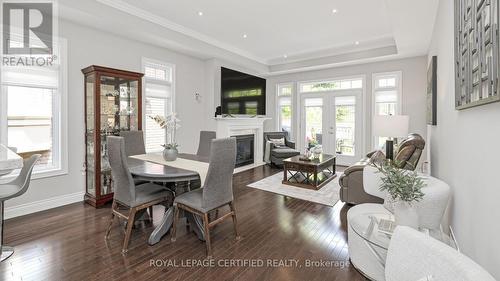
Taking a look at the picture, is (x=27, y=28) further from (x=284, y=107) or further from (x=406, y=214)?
(x=284, y=107)

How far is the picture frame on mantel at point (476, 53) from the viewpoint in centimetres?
108

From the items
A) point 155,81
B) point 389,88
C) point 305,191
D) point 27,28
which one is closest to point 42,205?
point 27,28

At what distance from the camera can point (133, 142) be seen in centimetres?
381

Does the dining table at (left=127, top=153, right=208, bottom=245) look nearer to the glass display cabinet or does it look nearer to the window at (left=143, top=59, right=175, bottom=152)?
the glass display cabinet

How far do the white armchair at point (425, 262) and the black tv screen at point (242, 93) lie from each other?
17.6ft

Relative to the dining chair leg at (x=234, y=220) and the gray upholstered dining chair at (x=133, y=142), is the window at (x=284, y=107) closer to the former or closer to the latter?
the gray upholstered dining chair at (x=133, y=142)

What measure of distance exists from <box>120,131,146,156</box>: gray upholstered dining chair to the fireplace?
2814 mm

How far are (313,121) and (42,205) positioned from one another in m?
6.34

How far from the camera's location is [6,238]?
2.64 meters

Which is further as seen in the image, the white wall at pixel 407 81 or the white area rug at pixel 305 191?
the white wall at pixel 407 81

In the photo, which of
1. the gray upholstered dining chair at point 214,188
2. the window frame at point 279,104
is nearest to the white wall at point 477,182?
the gray upholstered dining chair at point 214,188

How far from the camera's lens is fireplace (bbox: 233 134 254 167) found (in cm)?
646

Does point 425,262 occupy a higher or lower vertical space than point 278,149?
lower

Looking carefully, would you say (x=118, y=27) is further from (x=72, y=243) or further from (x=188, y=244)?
(x=188, y=244)
